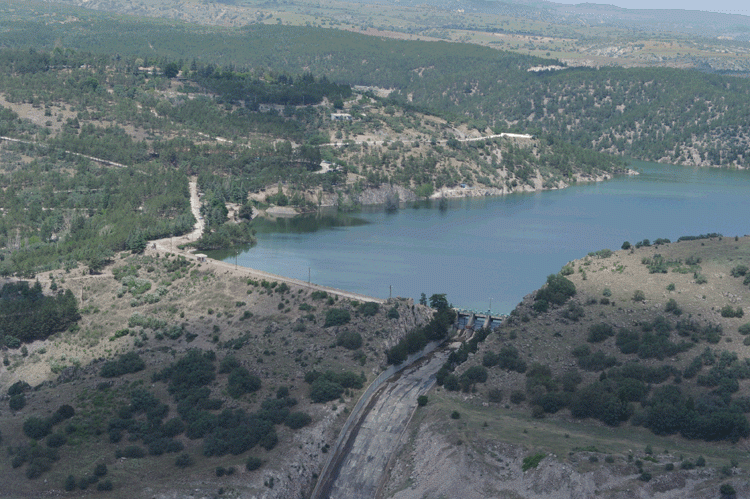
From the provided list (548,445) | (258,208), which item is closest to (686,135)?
(258,208)

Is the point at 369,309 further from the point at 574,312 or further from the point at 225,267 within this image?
the point at 225,267

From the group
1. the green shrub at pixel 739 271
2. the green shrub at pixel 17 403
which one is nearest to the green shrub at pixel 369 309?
the green shrub at pixel 17 403

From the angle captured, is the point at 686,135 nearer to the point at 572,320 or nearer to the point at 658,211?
the point at 658,211

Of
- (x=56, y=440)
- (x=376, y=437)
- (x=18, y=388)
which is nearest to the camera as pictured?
(x=56, y=440)

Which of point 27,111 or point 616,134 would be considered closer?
point 27,111

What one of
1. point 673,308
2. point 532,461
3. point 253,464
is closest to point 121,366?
point 253,464
